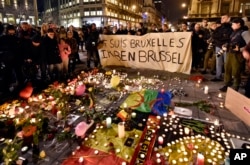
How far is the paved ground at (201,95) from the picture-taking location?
3879mm

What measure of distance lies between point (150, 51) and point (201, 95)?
129 inches

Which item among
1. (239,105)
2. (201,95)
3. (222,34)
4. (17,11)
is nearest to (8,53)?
(201,95)

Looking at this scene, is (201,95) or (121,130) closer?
(121,130)

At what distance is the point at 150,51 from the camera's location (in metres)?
8.20

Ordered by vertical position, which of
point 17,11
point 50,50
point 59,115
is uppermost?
point 17,11

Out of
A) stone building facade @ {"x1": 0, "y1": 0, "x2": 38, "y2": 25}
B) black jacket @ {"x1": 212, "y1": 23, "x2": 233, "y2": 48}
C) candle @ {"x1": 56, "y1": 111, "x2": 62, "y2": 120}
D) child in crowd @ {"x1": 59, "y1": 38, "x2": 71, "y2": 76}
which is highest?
stone building facade @ {"x1": 0, "y1": 0, "x2": 38, "y2": 25}

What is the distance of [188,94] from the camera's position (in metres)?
5.66

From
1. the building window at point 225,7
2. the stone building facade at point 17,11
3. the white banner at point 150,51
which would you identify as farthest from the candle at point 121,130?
the building window at point 225,7

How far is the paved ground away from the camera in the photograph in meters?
3.88

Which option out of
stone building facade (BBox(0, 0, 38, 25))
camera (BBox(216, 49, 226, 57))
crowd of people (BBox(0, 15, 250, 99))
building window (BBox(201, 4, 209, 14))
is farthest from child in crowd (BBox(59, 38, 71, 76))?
building window (BBox(201, 4, 209, 14))

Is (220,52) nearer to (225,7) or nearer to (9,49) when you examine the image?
(9,49)

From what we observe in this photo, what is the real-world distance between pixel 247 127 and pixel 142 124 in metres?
1.98

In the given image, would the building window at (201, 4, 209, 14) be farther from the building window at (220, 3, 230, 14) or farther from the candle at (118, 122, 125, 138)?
the candle at (118, 122, 125, 138)

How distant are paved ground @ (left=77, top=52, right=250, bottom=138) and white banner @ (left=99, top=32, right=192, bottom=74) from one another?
31 cm
